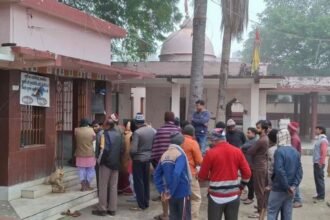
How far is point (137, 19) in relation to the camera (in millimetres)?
18547

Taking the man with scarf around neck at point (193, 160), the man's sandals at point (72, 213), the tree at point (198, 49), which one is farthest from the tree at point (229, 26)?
the man with scarf around neck at point (193, 160)

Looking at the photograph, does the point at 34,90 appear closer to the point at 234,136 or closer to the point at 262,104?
the point at 234,136

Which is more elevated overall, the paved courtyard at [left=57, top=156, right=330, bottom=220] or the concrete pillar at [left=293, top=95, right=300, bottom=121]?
the concrete pillar at [left=293, top=95, right=300, bottom=121]

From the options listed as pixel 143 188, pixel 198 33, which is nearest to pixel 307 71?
pixel 198 33

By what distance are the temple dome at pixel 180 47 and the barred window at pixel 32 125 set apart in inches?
476

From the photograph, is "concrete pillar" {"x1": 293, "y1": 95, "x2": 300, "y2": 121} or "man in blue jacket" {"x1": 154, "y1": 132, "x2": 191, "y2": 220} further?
"concrete pillar" {"x1": 293, "y1": 95, "x2": 300, "y2": 121}

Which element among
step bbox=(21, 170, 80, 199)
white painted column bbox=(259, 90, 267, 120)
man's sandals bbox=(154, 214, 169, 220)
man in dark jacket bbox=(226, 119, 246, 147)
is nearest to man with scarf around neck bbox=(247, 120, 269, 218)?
man in dark jacket bbox=(226, 119, 246, 147)

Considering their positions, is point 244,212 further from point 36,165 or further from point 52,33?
point 52,33

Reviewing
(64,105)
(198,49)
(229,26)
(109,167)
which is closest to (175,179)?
(109,167)

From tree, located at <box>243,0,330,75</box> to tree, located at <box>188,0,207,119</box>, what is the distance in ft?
108

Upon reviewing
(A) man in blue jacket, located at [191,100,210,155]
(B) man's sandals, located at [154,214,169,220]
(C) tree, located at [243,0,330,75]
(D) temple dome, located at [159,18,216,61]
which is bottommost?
(B) man's sandals, located at [154,214,169,220]

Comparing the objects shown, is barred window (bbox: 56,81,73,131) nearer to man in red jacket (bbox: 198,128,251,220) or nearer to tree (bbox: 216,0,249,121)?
tree (bbox: 216,0,249,121)

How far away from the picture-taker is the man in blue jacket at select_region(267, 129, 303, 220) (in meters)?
6.52

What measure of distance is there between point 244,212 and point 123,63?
37.8ft
